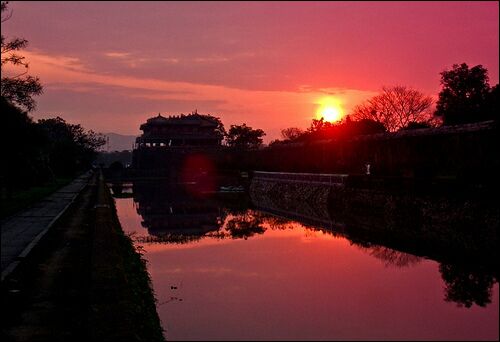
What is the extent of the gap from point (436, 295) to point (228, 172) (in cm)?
6939

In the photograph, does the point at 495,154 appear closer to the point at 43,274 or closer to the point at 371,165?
the point at 371,165

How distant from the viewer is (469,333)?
11.8 meters

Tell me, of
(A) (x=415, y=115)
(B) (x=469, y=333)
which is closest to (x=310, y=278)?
(B) (x=469, y=333)

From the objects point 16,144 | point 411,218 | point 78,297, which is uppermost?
point 16,144

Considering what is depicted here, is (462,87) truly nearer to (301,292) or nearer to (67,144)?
(301,292)

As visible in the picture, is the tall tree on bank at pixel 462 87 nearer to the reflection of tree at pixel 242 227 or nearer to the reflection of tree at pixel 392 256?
the reflection of tree at pixel 242 227

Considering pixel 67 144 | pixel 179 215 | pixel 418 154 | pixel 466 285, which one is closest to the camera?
pixel 466 285

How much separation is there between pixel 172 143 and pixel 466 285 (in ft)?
329

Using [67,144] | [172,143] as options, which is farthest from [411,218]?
[172,143]

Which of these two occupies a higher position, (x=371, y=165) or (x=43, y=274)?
(x=371, y=165)

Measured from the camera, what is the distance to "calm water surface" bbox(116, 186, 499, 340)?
39.1ft

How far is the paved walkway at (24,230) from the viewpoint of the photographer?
53.3ft

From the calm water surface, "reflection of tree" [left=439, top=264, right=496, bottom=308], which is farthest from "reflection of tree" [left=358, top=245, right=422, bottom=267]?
"reflection of tree" [left=439, top=264, right=496, bottom=308]

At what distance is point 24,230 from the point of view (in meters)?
22.5
